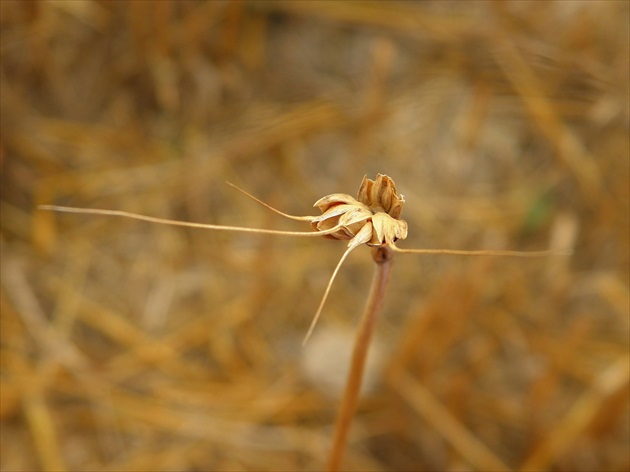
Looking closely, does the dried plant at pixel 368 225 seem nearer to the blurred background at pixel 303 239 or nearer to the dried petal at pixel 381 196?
the dried petal at pixel 381 196

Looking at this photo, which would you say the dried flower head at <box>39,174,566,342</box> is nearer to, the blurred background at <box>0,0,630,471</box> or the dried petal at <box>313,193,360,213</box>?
the dried petal at <box>313,193,360,213</box>

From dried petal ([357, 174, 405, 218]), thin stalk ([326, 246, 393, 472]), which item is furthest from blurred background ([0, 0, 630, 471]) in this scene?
dried petal ([357, 174, 405, 218])

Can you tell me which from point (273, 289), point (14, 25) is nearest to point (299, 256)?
point (273, 289)

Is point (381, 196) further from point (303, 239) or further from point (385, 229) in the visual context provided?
point (303, 239)

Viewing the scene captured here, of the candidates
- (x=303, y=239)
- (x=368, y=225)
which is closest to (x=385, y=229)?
(x=368, y=225)

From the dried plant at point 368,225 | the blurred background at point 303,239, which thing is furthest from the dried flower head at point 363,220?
the blurred background at point 303,239

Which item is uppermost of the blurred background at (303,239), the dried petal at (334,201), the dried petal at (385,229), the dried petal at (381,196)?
the blurred background at (303,239)

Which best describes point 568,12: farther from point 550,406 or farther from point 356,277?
point 550,406
